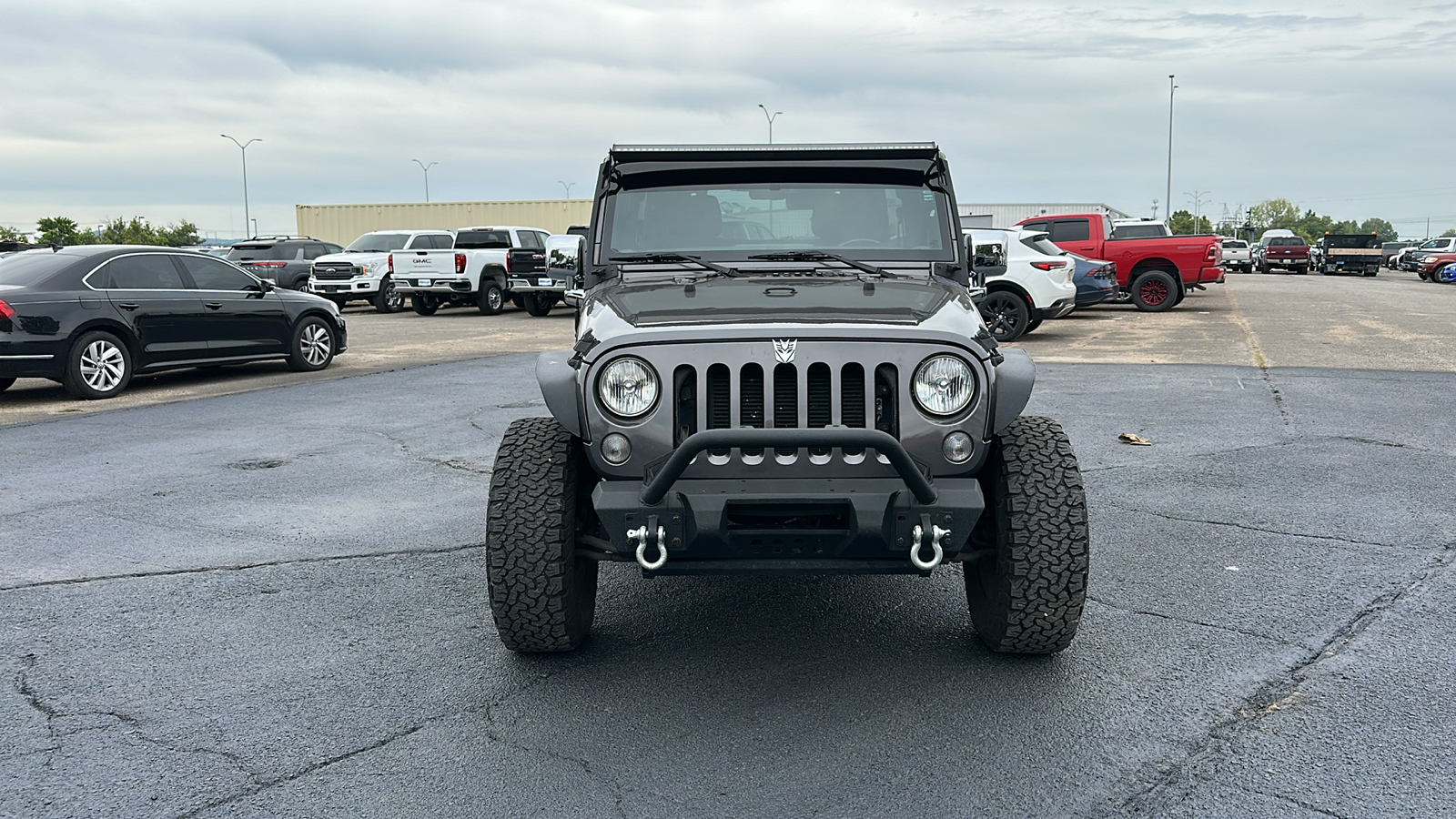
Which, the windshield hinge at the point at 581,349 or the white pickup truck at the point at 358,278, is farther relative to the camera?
the white pickup truck at the point at 358,278

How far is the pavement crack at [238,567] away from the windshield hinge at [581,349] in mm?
2014

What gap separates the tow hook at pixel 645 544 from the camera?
361 cm

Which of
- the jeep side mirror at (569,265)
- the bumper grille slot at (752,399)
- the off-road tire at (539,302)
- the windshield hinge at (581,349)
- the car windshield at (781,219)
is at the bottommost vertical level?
the off-road tire at (539,302)

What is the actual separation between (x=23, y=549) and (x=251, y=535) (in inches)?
42.3

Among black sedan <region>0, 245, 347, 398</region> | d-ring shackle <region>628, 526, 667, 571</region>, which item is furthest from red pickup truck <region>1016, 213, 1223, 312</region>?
d-ring shackle <region>628, 526, 667, 571</region>

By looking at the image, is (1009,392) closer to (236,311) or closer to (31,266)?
(31,266)

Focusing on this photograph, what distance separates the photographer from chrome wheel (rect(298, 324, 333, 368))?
14.2 m

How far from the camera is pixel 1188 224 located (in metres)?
138

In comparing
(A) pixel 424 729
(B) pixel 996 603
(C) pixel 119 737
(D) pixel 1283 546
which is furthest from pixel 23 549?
(D) pixel 1283 546

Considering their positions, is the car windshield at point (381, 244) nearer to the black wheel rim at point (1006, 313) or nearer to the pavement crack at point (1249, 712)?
the black wheel rim at point (1006, 313)

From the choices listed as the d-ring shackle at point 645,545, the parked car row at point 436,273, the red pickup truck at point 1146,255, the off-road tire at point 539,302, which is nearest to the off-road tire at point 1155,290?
the red pickup truck at point 1146,255

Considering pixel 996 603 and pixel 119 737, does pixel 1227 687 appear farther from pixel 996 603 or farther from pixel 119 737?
pixel 119 737

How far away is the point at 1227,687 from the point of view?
3.92 m

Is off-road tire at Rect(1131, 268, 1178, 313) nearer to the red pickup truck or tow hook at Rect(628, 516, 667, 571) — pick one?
the red pickup truck
